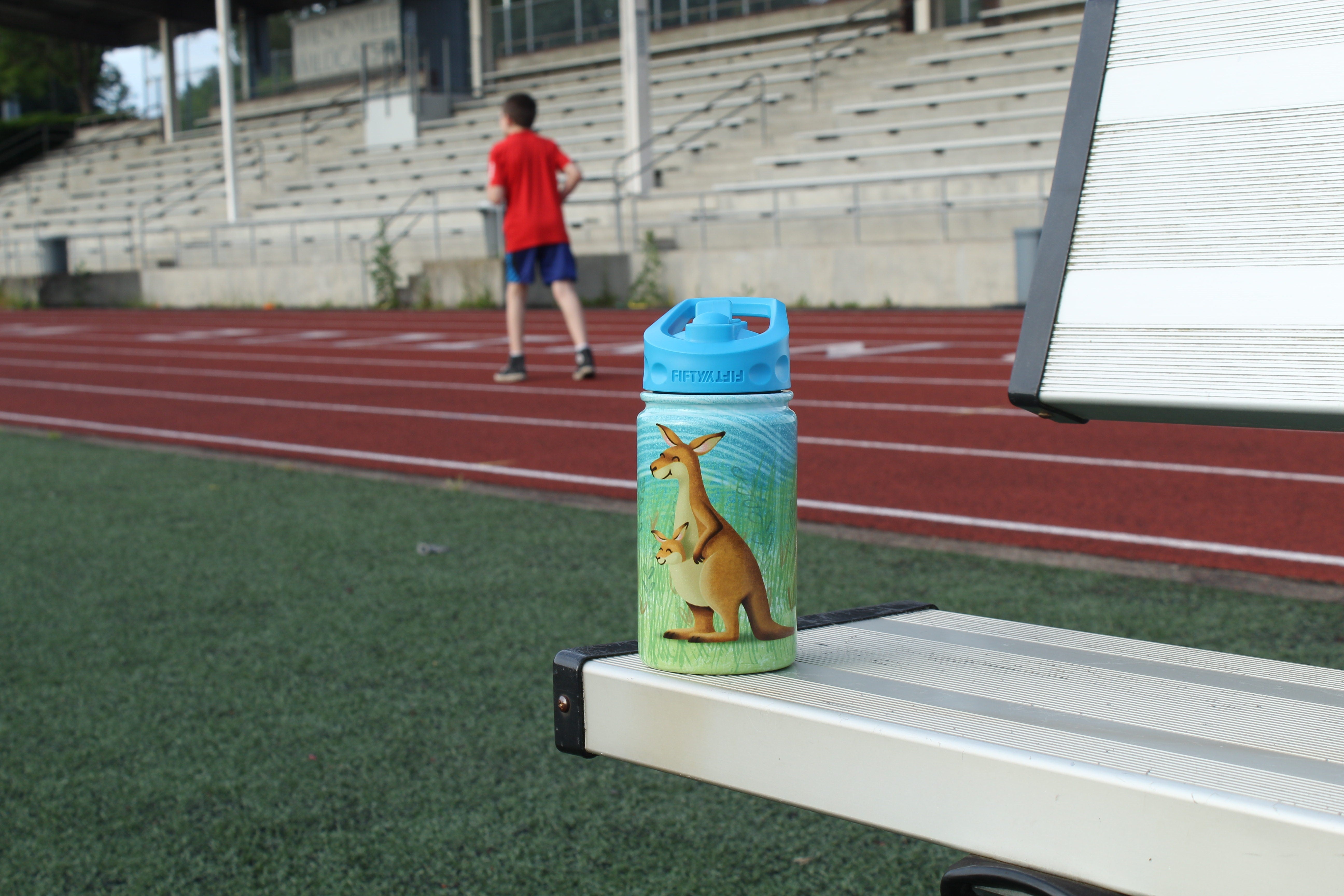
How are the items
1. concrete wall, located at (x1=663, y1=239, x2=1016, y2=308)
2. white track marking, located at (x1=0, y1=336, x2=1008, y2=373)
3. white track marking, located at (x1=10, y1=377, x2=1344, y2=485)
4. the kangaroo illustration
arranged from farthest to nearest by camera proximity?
concrete wall, located at (x1=663, y1=239, x2=1016, y2=308), white track marking, located at (x1=0, y1=336, x2=1008, y2=373), white track marking, located at (x1=10, y1=377, x2=1344, y2=485), the kangaroo illustration

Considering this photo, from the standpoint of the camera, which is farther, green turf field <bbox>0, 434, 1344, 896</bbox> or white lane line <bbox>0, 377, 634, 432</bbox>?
white lane line <bbox>0, 377, 634, 432</bbox>

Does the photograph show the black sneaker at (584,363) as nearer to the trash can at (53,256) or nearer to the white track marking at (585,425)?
the white track marking at (585,425)

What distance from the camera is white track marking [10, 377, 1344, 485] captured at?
5.34 m

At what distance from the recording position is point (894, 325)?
13.5 metres

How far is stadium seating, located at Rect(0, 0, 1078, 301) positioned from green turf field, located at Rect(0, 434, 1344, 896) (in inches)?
459

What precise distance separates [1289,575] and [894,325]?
9908 millimetres

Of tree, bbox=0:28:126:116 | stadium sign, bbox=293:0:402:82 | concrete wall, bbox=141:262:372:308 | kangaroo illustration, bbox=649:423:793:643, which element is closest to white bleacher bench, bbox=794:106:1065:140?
concrete wall, bbox=141:262:372:308

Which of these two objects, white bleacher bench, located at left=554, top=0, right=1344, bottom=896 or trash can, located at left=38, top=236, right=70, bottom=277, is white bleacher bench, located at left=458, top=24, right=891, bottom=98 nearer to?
trash can, located at left=38, top=236, right=70, bottom=277

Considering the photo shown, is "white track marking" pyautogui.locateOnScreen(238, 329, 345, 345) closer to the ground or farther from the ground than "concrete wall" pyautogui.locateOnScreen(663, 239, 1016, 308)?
closer to the ground

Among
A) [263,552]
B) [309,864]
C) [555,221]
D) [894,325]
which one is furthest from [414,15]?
[309,864]

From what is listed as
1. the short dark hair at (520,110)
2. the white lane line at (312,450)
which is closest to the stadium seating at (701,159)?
the short dark hair at (520,110)

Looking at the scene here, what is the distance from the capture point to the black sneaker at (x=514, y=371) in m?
9.23

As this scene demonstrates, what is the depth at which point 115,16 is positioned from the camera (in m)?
40.0

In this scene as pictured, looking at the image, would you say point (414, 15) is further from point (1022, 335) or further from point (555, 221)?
point (1022, 335)
